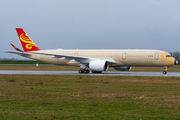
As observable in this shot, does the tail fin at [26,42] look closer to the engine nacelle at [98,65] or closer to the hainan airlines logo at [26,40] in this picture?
the hainan airlines logo at [26,40]

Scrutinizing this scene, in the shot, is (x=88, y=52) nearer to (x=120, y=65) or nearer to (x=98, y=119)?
(x=120, y=65)

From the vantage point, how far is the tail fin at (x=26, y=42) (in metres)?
44.6

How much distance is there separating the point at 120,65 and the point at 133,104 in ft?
89.2

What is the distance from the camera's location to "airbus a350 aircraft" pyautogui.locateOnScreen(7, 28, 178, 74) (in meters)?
36.8

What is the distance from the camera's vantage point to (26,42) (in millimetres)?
44594

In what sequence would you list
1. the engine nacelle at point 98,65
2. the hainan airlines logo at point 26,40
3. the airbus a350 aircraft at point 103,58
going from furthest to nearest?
the hainan airlines logo at point 26,40
the airbus a350 aircraft at point 103,58
the engine nacelle at point 98,65

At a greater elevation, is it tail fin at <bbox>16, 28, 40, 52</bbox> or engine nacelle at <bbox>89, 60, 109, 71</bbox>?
tail fin at <bbox>16, 28, 40, 52</bbox>

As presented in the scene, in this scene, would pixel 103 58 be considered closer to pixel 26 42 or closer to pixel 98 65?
pixel 98 65

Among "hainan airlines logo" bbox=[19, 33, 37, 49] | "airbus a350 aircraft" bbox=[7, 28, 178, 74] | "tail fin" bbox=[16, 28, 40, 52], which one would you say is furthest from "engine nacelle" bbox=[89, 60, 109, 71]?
"hainan airlines logo" bbox=[19, 33, 37, 49]

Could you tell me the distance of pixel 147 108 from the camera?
1092cm

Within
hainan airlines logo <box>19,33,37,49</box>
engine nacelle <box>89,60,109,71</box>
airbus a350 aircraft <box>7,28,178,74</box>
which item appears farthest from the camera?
hainan airlines logo <box>19,33,37,49</box>

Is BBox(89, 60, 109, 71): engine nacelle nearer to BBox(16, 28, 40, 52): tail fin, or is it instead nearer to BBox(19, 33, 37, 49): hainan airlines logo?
BBox(16, 28, 40, 52): tail fin

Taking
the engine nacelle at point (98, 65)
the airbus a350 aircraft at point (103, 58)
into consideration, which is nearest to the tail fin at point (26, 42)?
the airbus a350 aircraft at point (103, 58)

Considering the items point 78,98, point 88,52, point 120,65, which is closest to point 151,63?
point 120,65
